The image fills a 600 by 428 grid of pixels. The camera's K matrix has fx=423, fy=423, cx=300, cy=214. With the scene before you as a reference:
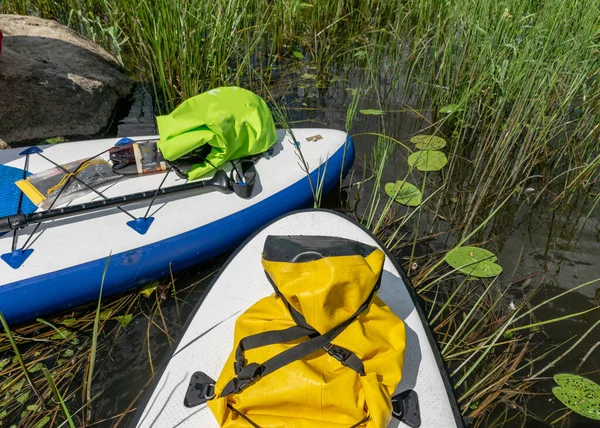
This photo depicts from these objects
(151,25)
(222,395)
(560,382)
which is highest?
(151,25)

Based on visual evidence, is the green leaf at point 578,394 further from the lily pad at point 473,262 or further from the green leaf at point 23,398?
the green leaf at point 23,398

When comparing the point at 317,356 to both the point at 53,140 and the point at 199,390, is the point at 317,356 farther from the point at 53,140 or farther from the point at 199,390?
the point at 53,140

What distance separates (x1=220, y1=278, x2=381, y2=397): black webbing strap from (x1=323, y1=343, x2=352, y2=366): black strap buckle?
19mm

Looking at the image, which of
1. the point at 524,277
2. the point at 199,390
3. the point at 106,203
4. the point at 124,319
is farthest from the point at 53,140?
the point at 524,277

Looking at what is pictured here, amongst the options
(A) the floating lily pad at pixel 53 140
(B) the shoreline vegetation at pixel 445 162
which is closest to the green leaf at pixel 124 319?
(B) the shoreline vegetation at pixel 445 162

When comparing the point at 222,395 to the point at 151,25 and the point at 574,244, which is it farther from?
the point at 151,25

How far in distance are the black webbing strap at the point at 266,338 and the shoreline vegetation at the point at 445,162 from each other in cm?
42

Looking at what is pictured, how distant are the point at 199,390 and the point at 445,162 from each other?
211 cm

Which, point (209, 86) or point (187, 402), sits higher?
point (209, 86)

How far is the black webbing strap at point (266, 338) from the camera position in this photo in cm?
132

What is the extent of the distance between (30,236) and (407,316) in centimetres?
177

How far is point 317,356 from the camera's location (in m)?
1.31

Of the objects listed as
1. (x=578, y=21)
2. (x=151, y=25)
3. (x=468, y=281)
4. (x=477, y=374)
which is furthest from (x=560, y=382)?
(x=151, y=25)

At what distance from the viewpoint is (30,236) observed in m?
2.00
